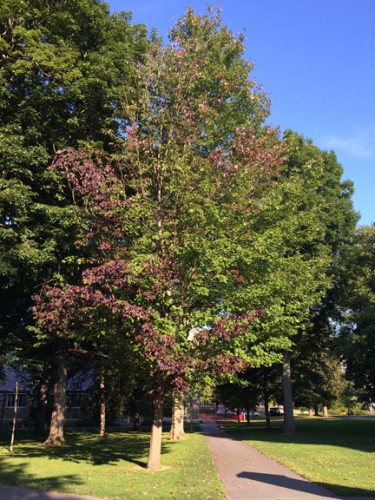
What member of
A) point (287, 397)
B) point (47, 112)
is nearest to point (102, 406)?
point (287, 397)

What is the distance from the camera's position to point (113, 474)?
10625mm

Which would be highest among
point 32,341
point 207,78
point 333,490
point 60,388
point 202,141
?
point 207,78

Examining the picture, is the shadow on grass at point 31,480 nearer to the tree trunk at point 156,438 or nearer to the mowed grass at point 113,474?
the mowed grass at point 113,474

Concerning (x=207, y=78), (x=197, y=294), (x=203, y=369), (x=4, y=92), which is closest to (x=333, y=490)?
(x=203, y=369)

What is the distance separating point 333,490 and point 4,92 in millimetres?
13958

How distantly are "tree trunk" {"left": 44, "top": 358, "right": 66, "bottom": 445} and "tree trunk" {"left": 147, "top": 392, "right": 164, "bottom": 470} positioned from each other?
8.21m

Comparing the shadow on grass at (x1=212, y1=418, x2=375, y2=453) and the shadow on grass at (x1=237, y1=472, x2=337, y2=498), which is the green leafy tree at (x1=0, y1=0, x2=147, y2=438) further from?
the shadow on grass at (x1=212, y1=418, x2=375, y2=453)

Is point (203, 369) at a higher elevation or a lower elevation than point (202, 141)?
lower

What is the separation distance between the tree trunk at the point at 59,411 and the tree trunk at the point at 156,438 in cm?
821

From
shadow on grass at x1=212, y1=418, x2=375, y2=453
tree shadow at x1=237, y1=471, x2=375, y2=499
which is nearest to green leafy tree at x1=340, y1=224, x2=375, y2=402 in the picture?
shadow on grass at x1=212, y1=418, x2=375, y2=453

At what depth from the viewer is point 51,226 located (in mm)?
14898

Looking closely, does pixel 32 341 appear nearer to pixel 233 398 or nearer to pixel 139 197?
pixel 139 197

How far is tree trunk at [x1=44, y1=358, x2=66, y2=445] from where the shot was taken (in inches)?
761

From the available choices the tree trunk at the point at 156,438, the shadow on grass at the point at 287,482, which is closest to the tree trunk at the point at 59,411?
the tree trunk at the point at 156,438
